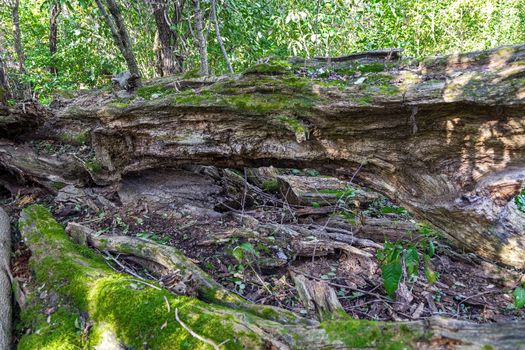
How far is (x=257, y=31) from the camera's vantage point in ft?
29.4

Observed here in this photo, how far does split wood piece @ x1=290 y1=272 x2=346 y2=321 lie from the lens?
3.14m

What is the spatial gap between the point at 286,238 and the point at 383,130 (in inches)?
64.3

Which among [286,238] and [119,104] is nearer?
[286,238]

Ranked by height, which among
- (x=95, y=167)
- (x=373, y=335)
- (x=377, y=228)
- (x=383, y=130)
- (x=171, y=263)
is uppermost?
(x=383, y=130)

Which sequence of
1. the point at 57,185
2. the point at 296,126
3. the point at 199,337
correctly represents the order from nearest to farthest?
the point at 199,337 → the point at 296,126 → the point at 57,185

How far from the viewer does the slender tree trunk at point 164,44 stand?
7681mm

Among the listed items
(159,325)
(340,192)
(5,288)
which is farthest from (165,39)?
(159,325)

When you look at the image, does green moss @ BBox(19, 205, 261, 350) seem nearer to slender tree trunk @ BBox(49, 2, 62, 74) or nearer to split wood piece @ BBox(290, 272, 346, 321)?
split wood piece @ BBox(290, 272, 346, 321)

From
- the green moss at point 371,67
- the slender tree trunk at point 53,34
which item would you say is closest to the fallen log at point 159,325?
the green moss at point 371,67

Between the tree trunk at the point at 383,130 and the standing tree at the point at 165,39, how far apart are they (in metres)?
3.40

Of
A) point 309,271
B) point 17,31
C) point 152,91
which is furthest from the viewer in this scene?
point 17,31

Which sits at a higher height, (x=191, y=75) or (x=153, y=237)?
(x=191, y=75)

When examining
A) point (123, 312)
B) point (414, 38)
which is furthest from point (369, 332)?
point (414, 38)

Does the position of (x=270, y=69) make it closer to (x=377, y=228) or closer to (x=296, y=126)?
(x=296, y=126)
